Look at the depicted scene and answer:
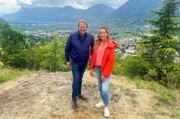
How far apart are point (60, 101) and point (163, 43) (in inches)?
325

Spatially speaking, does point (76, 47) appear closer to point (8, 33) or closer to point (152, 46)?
point (152, 46)

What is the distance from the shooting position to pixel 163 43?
40.9ft

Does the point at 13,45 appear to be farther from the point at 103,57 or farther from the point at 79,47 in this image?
the point at 103,57

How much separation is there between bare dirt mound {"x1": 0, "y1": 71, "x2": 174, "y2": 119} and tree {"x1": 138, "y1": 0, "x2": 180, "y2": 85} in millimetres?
4738

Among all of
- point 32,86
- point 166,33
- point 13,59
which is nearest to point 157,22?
point 166,33

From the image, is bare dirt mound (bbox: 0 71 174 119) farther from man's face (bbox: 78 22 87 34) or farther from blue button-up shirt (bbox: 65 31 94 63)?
man's face (bbox: 78 22 87 34)

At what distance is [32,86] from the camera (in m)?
7.24

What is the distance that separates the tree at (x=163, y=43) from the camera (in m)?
12.1

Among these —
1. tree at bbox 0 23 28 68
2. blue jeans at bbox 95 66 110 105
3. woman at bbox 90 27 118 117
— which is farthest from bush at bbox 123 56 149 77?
tree at bbox 0 23 28 68

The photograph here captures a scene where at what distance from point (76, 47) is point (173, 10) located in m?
9.78

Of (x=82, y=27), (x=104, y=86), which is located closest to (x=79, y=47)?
(x=82, y=27)

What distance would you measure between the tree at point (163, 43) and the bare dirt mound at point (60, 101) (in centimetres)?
474

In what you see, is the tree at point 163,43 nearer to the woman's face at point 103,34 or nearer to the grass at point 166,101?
the grass at point 166,101

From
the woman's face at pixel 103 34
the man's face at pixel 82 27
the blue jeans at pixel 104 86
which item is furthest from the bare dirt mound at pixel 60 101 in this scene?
the man's face at pixel 82 27
